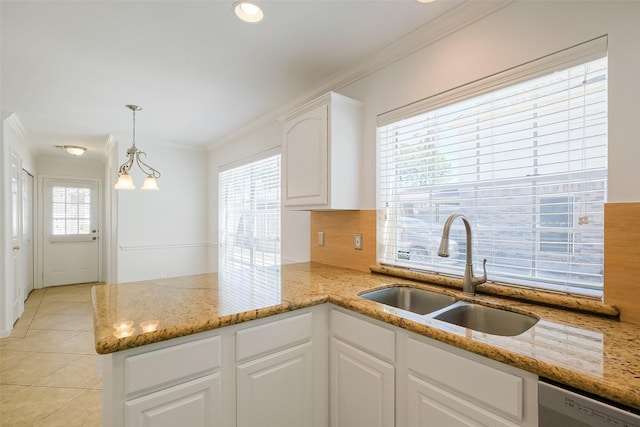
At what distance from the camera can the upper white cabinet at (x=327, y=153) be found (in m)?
2.16

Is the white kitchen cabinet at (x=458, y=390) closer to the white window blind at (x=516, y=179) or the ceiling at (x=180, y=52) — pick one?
the white window blind at (x=516, y=179)

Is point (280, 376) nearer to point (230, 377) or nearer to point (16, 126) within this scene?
point (230, 377)

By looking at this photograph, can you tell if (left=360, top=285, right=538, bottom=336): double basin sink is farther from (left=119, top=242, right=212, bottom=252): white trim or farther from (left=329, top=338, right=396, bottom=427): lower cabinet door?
(left=119, top=242, right=212, bottom=252): white trim

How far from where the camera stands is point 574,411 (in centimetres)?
82

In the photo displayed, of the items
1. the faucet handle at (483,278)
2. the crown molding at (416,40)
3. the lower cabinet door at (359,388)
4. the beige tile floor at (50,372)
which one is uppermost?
the crown molding at (416,40)

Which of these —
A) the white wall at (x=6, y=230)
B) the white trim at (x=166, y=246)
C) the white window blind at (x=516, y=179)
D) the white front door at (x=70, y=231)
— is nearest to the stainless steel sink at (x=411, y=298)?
the white window blind at (x=516, y=179)

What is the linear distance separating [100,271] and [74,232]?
91 cm

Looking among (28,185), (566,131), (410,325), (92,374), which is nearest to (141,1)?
(410,325)

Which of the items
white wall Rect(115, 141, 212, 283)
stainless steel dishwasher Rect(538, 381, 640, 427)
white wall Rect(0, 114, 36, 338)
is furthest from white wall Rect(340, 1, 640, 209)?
white wall Rect(0, 114, 36, 338)

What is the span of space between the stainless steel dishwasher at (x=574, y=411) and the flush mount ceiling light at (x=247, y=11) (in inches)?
81.2

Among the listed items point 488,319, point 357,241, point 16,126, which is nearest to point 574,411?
point 488,319

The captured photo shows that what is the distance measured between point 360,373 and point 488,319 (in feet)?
2.17

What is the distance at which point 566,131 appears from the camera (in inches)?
55.4

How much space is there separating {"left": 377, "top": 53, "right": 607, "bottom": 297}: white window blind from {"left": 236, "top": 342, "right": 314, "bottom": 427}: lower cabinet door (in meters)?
0.99
